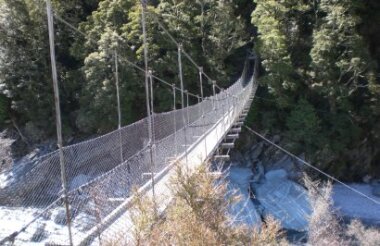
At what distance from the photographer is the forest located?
9914mm

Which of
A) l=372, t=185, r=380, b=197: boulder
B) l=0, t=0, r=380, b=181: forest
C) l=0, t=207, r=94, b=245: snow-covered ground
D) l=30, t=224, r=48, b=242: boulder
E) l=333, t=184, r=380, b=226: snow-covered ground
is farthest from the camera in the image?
l=372, t=185, r=380, b=197: boulder

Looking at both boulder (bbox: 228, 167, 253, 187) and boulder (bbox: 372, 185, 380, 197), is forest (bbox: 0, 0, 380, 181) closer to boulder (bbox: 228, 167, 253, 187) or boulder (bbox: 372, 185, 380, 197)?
boulder (bbox: 372, 185, 380, 197)

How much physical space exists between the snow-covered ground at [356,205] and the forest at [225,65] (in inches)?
22.9

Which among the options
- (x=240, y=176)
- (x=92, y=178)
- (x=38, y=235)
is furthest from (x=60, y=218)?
(x=240, y=176)

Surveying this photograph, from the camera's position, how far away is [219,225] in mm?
2896

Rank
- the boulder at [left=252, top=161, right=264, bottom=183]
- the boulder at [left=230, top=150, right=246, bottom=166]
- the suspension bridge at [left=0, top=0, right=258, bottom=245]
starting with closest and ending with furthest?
1. the suspension bridge at [left=0, top=0, right=258, bottom=245]
2. the boulder at [left=252, top=161, right=264, bottom=183]
3. the boulder at [left=230, top=150, right=246, bottom=166]

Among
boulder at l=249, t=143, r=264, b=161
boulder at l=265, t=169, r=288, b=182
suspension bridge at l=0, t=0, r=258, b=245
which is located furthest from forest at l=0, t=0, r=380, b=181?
suspension bridge at l=0, t=0, r=258, b=245

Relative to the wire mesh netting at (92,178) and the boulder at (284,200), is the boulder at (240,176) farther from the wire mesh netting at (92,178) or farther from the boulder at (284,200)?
the wire mesh netting at (92,178)

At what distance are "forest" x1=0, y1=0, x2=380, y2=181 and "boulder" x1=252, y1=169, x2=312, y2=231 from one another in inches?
31.5

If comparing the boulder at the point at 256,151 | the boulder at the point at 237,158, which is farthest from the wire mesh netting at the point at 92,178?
the boulder at the point at 256,151

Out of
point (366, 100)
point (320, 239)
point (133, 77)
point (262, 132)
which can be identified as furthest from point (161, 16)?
point (320, 239)

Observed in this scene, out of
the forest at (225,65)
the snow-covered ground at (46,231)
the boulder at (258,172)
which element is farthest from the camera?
the boulder at (258,172)

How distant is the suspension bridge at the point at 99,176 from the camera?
8.09 feet

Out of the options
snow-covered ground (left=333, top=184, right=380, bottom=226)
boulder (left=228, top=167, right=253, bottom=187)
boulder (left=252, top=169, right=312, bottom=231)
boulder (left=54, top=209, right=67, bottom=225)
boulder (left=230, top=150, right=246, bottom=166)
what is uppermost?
boulder (left=54, top=209, right=67, bottom=225)
